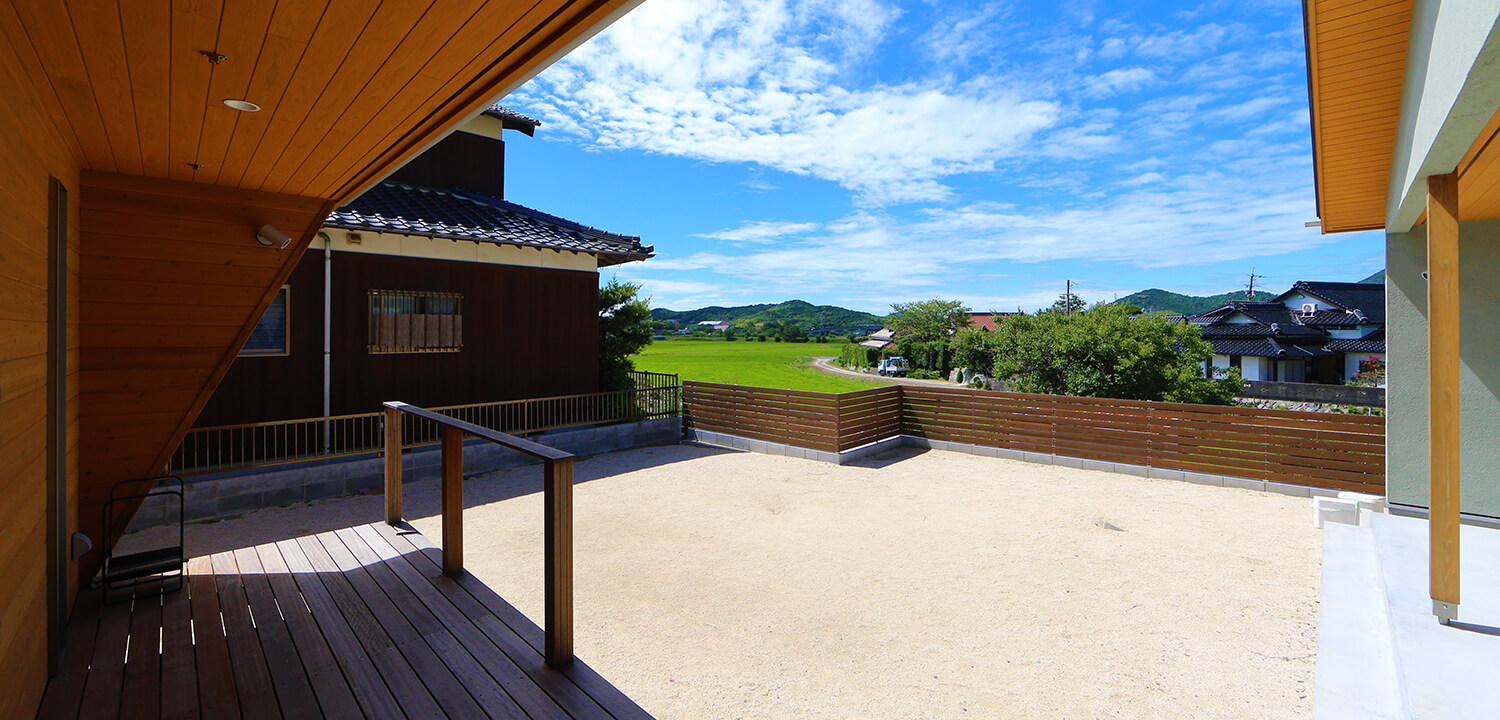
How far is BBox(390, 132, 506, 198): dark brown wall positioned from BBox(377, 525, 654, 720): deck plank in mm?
8484

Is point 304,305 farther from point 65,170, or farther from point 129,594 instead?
point 65,170

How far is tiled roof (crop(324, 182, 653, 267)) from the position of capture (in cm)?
832

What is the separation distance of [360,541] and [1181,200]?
184 feet

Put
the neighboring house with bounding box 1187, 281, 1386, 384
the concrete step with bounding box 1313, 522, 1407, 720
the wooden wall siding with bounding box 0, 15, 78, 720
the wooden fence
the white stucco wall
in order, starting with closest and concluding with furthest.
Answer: the wooden wall siding with bounding box 0, 15, 78, 720 < the concrete step with bounding box 1313, 522, 1407, 720 < the white stucco wall < the wooden fence < the neighboring house with bounding box 1187, 281, 1386, 384

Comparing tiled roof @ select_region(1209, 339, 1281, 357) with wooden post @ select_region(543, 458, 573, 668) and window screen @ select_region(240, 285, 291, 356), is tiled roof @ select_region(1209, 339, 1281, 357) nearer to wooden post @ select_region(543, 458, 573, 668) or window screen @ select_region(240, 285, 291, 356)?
wooden post @ select_region(543, 458, 573, 668)

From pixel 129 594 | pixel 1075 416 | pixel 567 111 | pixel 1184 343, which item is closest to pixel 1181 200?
pixel 1184 343

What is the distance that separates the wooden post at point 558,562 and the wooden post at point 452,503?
129 centimetres

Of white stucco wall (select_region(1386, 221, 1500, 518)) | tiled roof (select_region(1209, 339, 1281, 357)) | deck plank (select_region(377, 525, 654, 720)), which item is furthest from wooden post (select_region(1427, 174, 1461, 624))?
tiled roof (select_region(1209, 339, 1281, 357))

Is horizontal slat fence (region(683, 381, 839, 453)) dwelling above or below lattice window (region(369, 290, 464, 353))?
below

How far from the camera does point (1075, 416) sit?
8.95 metres

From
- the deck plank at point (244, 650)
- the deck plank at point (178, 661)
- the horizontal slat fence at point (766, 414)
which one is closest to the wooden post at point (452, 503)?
the deck plank at point (244, 650)

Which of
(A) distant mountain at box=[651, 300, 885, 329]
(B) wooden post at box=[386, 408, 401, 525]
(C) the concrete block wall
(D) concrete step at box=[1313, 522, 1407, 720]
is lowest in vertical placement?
(D) concrete step at box=[1313, 522, 1407, 720]

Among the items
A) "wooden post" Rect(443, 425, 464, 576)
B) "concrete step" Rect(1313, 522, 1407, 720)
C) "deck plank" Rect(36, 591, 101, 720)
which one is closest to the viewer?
"deck plank" Rect(36, 591, 101, 720)

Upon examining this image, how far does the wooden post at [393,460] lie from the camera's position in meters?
4.39
